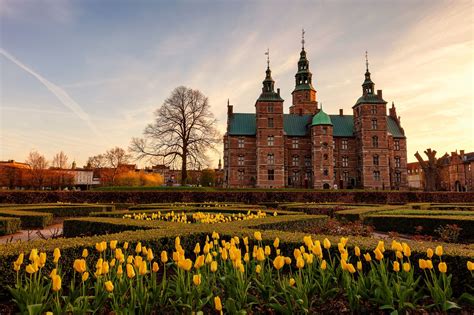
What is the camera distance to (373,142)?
5094 cm

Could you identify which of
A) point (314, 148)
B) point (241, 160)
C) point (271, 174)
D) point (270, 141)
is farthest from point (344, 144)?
point (241, 160)

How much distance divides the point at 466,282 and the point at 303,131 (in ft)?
162

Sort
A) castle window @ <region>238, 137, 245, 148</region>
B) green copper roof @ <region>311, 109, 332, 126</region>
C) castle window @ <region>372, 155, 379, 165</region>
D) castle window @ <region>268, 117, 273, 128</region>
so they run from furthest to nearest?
castle window @ <region>372, 155, 379, 165</region>, castle window @ <region>238, 137, 245, 148</region>, green copper roof @ <region>311, 109, 332, 126</region>, castle window @ <region>268, 117, 273, 128</region>

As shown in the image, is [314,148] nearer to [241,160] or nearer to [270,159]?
[270,159]

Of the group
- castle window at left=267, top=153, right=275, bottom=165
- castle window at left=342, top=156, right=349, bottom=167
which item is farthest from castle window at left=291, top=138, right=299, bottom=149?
castle window at left=342, top=156, right=349, bottom=167

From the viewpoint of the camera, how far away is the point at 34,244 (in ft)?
17.6

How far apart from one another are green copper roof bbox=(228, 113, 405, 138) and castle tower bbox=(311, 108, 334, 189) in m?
3.36

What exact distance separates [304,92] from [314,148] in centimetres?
1480

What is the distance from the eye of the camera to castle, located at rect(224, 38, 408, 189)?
159ft

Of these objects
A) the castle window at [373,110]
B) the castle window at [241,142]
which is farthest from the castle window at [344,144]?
the castle window at [241,142]

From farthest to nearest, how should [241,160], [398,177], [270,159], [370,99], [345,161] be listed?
[398,177]
[345,161]
[370,99]
[241,160]
[270,159]

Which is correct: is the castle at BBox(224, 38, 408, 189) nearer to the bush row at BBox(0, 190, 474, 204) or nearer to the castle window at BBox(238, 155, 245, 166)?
the castle window at BBox(238, 155, 245, 166)

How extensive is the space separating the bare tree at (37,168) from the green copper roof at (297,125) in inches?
1715

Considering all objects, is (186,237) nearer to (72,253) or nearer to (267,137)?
(72,253)
